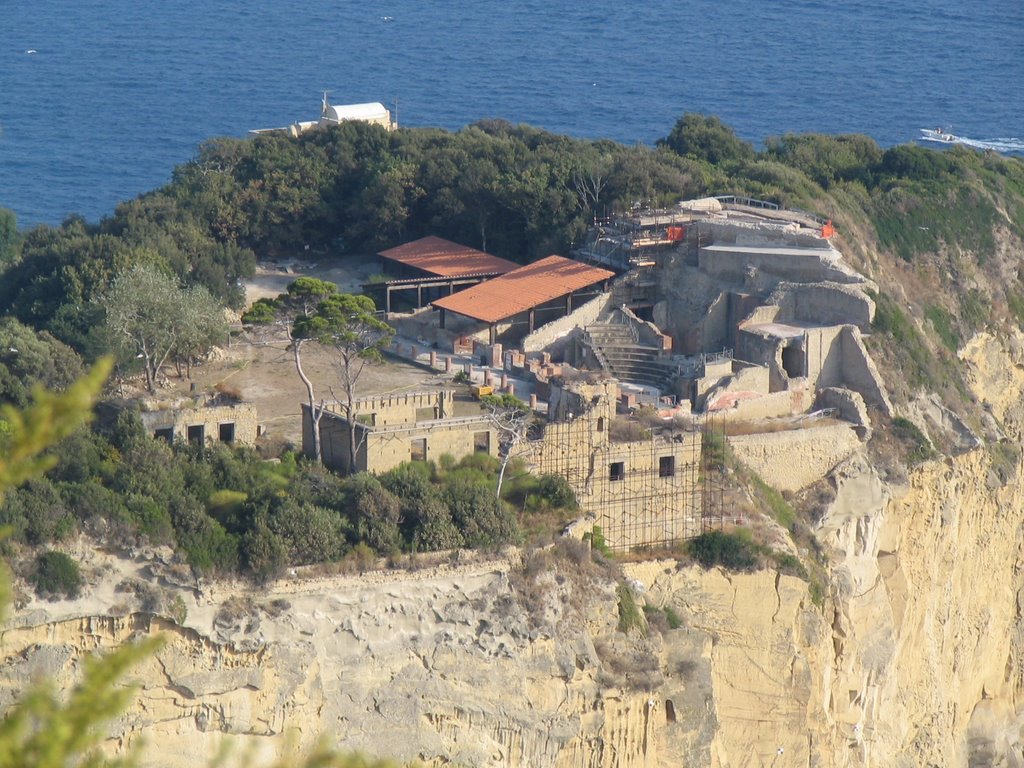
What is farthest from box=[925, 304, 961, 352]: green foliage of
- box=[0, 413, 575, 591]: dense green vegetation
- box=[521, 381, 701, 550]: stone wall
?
box=[0, 413, 575, 591]: dense green vegetation

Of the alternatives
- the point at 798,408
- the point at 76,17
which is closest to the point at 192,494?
the point at 798,408

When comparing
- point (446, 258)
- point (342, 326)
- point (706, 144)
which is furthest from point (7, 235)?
point (342, 326)

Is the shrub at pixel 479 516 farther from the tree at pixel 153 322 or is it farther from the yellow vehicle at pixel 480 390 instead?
the tree at pixel 153 322

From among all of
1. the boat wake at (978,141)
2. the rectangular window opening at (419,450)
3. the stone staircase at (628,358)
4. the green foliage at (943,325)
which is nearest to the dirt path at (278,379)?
the rectangular window opening at (419,450)

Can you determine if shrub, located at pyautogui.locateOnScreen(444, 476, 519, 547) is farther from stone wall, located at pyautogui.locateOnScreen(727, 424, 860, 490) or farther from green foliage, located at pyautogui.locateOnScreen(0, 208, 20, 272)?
green foliage, located at pyautogui.locateOnScreen(0, 208, 20, 272)

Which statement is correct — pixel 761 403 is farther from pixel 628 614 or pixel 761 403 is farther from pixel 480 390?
pixel 628 614

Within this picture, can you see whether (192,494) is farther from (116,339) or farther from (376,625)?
(116,339)
